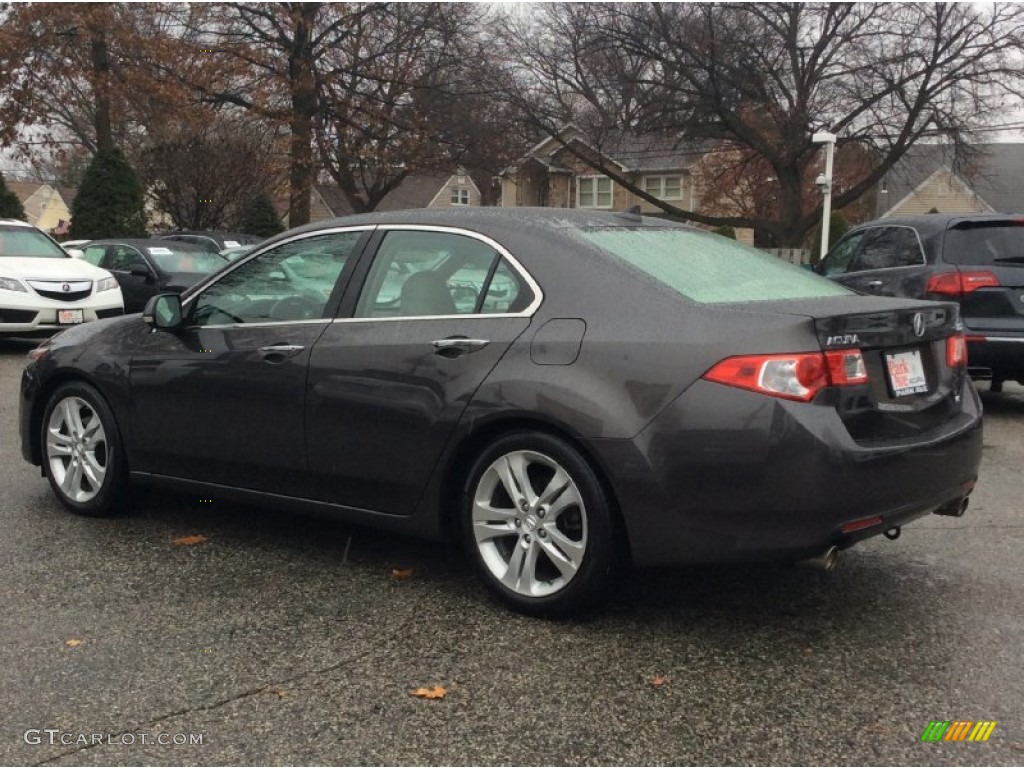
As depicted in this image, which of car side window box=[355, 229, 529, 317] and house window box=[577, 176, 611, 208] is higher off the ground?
house window box=[577, 176, 611, 208]

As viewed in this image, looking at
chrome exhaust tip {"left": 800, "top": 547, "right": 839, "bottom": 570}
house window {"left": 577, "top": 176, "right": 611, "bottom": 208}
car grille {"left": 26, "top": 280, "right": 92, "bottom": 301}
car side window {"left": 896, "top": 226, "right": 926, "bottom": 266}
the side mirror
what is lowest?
chrome exhaust tip {"left": 800, "top": 547, "right": 839, "bottom": 570}

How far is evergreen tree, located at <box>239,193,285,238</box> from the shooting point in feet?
122

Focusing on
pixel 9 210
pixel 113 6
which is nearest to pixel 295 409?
pixel 113 6

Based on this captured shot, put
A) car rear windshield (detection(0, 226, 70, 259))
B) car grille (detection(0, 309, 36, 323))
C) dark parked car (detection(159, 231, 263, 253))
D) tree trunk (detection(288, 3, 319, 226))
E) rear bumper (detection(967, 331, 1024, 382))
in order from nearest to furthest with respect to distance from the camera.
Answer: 1. rear bumper (detection(967, 331, 1024, 382))
2. car grille (detection(0, 309, 36, 323))
3. car rear windshield (detection(0, 226, 70, 259))
4. dark parked car (detection(159, 231, 263, 253))
5. tree trunk (detection(288, 3, 319, 226))

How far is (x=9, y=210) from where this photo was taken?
3234cm

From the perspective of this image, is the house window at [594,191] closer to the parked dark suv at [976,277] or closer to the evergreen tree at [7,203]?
the evergreen tree at [7,203]

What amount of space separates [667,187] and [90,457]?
5010 centimetres

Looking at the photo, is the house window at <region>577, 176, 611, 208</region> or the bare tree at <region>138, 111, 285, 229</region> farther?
the house window at <region>577, 176, 611, 208</region>

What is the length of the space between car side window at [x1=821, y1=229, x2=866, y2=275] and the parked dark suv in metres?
0.86

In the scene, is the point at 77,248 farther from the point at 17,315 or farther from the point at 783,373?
the point at 783,373

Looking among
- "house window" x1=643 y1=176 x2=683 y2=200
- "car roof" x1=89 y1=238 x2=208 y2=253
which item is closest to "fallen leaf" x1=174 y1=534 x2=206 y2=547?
"car roof" x1=89 y1=238 x2=208 y2=253

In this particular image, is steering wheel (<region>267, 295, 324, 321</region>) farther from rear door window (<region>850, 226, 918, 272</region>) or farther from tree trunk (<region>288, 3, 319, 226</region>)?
tree trunk (<region>288, 3, 319, 226</region>)

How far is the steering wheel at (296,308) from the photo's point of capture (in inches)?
184

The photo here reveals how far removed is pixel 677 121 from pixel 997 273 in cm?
2411
